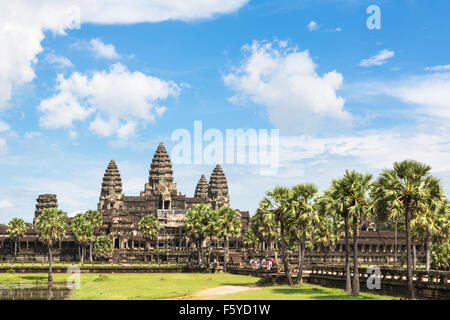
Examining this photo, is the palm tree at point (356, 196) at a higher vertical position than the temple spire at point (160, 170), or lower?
lower

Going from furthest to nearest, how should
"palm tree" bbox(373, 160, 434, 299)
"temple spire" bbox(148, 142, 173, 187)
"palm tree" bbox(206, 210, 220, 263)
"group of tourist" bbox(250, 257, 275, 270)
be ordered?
"temple spire" bbox(148, 142, 173, 187)
"palm tree" bbox(206, 210, 220, 263)
"group of tourist" bbox(250, 257, 275, 270)
"palm tree" bbox(373, 160, 434, 299)

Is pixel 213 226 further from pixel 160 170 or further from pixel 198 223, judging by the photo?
pixel 160 170

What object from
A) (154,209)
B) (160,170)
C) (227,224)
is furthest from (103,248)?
(160,170)

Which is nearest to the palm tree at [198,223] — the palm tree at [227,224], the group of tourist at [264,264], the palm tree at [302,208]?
the palm tree at [227,224]

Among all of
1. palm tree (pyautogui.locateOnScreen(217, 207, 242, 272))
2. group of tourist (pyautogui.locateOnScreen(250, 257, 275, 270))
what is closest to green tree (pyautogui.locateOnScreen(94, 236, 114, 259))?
palm tree (pyautogui.locateOnScreen(217, 207, 242, 272))

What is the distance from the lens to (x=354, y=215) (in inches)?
1821

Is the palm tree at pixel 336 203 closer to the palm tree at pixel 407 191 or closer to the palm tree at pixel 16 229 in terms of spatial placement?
the palm tree at pixel 407 191

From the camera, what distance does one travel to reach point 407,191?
133 ft

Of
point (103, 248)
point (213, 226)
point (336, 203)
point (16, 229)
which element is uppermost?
point (336, 203)

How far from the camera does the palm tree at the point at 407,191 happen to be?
132 ft

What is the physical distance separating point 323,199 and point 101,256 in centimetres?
8977

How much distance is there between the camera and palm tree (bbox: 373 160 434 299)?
1583 inches

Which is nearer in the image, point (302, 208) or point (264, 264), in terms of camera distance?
point (302, 208)

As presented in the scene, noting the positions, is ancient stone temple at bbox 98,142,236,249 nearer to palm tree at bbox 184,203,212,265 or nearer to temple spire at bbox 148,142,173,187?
temple spire at bbox 148,142,173,187
